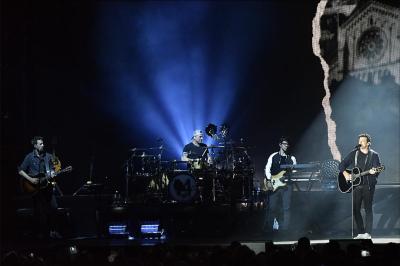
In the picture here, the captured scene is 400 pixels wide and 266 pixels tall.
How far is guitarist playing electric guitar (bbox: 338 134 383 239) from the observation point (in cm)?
1053

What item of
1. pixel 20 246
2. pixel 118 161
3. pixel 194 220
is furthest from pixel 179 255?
pixel 118 161

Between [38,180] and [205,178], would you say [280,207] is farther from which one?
→ [38,180]

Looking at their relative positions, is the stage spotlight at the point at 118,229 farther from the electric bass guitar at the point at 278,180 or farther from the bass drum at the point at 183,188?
the electric bass guitar at the point at 278,180

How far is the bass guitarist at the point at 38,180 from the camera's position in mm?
10656

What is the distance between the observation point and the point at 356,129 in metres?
14.4

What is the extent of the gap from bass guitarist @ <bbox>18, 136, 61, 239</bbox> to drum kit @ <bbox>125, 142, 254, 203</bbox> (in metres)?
2.11

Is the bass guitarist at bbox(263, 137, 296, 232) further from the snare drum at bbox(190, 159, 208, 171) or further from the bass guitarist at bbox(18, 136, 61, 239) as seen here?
the bass guitarist at bbox(18, 136, 61, 239)

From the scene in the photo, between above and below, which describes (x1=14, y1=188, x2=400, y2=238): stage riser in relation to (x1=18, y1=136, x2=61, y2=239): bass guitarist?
below

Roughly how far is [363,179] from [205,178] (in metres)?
3.13

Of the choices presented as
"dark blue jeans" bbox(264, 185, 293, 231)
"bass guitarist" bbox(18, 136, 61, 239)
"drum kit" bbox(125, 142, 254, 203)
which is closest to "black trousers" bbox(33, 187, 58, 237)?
"bass guitarist" bbox(18, 136, 61, 239)

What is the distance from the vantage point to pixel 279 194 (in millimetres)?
11562

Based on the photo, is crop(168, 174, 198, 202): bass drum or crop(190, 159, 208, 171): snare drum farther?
crop(190, 159, 208, 171): snare drum

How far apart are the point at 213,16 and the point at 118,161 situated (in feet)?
13.4

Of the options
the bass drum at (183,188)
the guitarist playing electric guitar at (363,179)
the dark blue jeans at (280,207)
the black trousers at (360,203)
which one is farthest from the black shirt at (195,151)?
the black trousers at (360,203)
